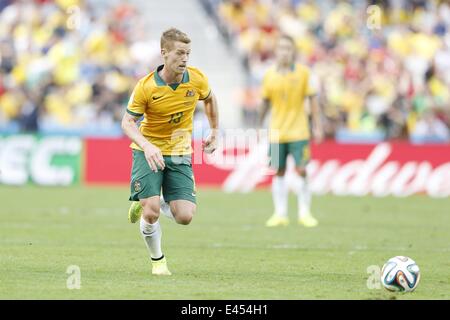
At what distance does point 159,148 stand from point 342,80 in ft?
53.7

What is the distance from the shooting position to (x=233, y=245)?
1280cm

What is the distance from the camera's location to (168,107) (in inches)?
382

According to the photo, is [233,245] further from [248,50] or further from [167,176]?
[248,50]

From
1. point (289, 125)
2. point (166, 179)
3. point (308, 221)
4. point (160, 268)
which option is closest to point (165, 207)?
point (166, 179)

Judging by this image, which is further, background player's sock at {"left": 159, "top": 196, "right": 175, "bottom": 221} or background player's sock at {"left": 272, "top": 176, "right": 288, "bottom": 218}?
background player's sock at {"left": 272, "top": 176, "right": 288, "bottom": 218}

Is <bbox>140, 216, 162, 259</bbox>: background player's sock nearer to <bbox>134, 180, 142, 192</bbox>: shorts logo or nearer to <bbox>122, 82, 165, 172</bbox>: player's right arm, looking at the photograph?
<bbox>134, 180, 142, 192</bbox>: shorts logo

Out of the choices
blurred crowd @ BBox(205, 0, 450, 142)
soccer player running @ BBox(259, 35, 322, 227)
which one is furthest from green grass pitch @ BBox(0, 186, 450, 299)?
blurred crowd @ BBox(205, 0, 450, 142)

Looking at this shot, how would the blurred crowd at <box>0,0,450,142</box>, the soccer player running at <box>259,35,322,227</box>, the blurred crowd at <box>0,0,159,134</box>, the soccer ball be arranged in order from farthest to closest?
1. the blurred crowd at <box>0,0,159,134</box>
2. the blurred crowd at <box>0,0,450,142</box>
3. the soccer player running at <box>259,35,322,227</box>
4. the soccer ball

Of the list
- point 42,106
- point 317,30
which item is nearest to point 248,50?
point 317,30

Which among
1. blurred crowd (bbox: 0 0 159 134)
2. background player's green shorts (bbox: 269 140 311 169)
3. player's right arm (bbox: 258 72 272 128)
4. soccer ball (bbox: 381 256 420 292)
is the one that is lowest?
soccer ball (bbox: 381 256 420 292)

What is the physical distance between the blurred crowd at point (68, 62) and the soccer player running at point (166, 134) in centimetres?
1360

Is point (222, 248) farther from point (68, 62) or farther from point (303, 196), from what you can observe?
point (68, 62)

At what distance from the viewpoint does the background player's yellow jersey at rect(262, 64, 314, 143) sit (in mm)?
15766
